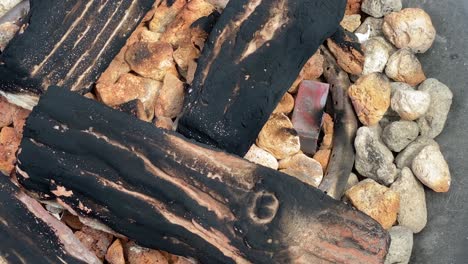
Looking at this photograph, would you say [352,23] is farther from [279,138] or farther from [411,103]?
[279,138]

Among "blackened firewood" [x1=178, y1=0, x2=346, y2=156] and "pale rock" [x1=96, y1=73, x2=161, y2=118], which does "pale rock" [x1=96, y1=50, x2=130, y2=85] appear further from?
"blackened firewood" [x1=178, y1=0, x2=346, y2=156]

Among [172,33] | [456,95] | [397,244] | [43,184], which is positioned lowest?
[397,244]

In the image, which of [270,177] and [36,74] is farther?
[36,74]

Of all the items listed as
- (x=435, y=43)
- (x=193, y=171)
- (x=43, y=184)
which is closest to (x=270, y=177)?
(x=193, y=171)

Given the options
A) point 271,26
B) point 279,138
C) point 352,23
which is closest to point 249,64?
point 271,26

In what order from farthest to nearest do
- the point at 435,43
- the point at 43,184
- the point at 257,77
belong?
the point at 435,43, the point at 257,77, the point at 43,184

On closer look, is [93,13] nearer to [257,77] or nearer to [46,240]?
[257,77]

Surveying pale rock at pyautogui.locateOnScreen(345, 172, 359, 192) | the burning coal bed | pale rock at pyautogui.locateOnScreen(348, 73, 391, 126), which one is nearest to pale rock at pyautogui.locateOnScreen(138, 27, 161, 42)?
the burning coal bed

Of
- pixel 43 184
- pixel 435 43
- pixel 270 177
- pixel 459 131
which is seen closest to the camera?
pixel 270 177
